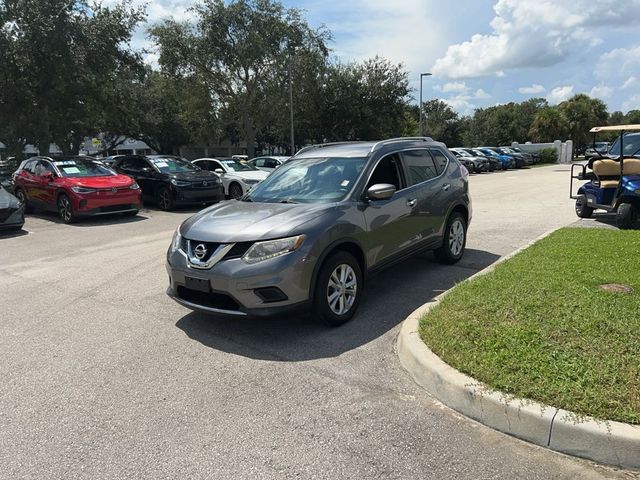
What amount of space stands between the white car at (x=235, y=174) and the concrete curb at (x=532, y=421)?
533 inches

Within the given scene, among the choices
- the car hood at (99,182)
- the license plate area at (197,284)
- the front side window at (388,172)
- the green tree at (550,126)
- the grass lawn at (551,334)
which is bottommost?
the grass lawn at (551,334)

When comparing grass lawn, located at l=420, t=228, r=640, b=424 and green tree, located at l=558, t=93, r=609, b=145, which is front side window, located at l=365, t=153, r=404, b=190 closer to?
grass lawn, located at l=420, t=228, r=640, b=424

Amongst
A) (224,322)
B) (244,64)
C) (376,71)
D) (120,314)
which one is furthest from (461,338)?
(376,71)

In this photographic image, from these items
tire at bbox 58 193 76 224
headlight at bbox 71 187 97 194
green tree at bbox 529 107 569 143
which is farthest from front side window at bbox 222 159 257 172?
green tree at bbox 529 107 569 143

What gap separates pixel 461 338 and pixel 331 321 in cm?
131

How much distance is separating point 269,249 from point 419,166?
291 centimetres

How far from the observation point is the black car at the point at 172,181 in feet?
49.2

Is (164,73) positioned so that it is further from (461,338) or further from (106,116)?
(461,338)

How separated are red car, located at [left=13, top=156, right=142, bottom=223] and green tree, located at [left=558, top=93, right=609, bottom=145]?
192ft

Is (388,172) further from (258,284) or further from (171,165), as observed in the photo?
(171,165)

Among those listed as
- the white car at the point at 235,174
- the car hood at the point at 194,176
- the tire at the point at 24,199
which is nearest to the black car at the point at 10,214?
the tire at the point at 24,199

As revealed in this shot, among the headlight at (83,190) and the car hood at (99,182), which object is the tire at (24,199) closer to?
the car hood at (99,182)

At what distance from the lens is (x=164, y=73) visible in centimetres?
3269

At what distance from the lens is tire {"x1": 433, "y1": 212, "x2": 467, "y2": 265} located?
7129mm
